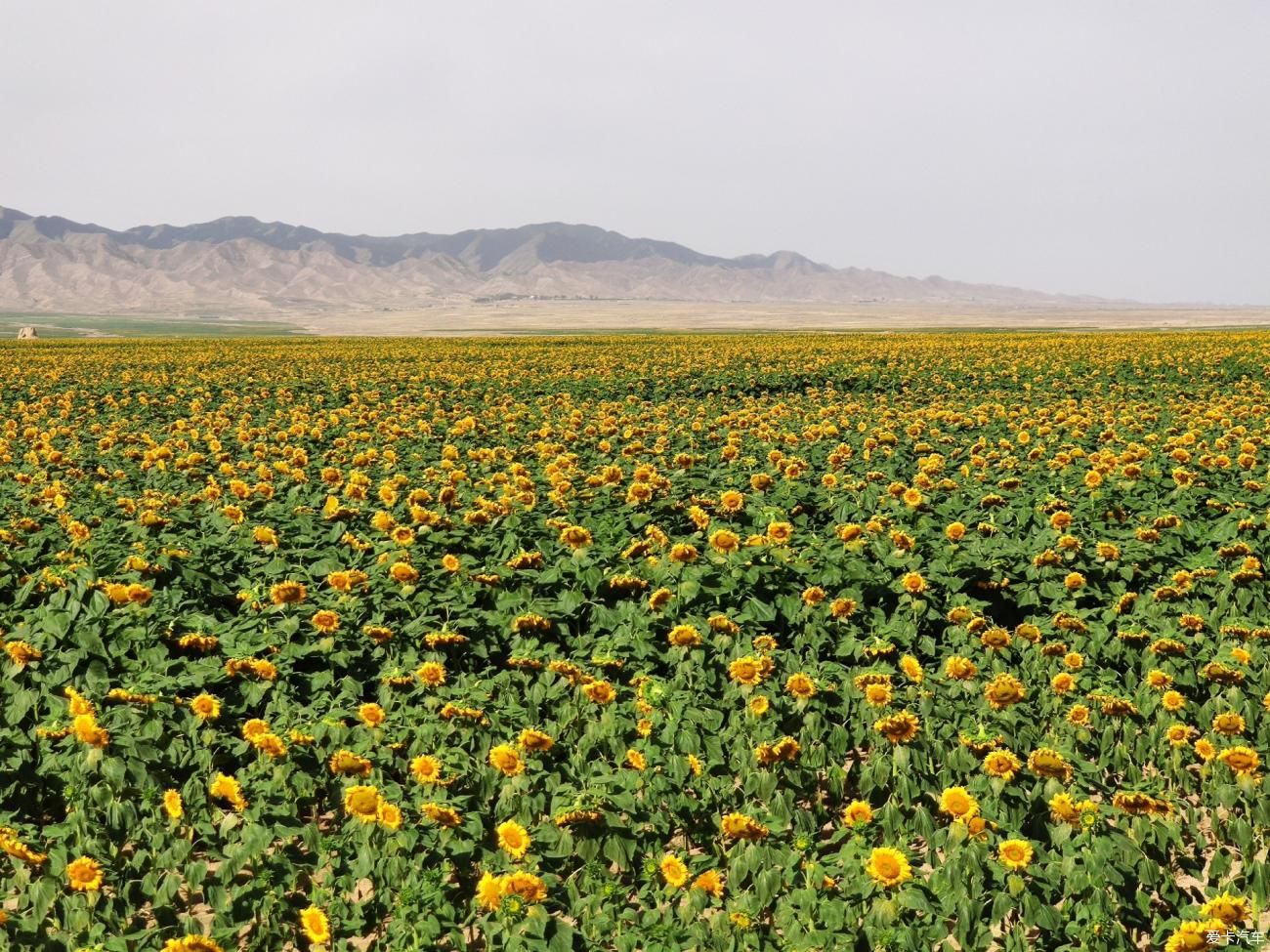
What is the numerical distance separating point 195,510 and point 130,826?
4.26 metres

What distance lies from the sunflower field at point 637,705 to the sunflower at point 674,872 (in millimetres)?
44

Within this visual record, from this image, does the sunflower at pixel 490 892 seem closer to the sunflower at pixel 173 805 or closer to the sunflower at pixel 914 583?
the sunflower at pixel 173 805

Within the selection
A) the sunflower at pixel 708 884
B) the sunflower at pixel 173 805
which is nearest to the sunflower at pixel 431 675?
the sunflower at pixel 173 805

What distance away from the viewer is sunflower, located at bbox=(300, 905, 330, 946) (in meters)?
3.54

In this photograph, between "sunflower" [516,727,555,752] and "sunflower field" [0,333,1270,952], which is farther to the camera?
"sunflower" [516,727,555,752]

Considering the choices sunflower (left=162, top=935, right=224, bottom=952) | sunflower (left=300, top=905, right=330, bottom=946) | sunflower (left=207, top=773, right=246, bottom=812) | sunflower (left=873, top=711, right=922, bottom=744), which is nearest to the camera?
sunflower (left=162, top=935, right=224, bottom=952)

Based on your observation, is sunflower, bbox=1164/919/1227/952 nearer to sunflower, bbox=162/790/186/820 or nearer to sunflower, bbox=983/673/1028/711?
sunflower, bbox=983/673/1028/711

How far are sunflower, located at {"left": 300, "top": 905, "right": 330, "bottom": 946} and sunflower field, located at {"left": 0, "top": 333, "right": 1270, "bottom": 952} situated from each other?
0.01 meters

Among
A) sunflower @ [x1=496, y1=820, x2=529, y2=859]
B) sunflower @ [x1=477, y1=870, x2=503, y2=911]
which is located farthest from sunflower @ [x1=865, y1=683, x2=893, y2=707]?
sunflower @ [x1=477, y1=870, x2=503, y2=911]

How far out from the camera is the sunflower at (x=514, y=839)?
3755 millimetres

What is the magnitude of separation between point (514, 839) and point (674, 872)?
730mm

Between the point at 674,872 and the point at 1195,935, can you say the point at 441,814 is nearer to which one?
the point at 674,872

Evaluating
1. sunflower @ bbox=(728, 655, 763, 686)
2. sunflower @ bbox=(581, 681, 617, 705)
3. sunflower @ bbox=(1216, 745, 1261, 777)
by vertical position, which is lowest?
sunflower @ bbox=(1216, 745, 1261, 777)

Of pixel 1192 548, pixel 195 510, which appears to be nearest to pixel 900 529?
pixel 1192 548
